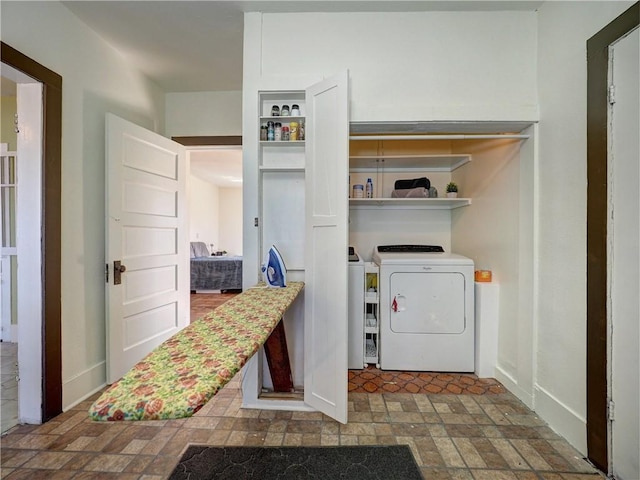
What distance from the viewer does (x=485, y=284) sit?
241cm

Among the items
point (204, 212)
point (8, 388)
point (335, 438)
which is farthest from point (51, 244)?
point (204, 212)

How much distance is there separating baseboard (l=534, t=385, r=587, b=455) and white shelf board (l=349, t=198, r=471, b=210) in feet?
5.19

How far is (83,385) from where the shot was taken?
83.0 inches

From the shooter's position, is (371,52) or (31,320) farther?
(371,52)

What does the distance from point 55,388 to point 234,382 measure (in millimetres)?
1124

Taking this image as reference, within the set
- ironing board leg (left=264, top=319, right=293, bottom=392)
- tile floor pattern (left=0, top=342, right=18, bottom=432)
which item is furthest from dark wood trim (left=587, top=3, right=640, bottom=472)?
tile floor pattern (left=0, top=342, right=18, bottom=432)

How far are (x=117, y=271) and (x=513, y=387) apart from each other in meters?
3.04

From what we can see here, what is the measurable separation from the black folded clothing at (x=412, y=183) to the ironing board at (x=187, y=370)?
6.90 feet

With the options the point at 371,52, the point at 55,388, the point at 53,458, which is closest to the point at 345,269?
the point at 371,52

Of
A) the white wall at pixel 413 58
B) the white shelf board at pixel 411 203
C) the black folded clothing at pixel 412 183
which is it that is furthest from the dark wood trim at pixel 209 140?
the black folded clothing at pixel 412 183

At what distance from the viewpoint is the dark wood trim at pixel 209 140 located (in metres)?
3.03

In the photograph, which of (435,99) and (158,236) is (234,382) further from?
(435,99)

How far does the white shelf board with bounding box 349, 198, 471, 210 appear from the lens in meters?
2.73

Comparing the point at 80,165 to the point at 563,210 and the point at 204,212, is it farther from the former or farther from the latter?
the point at 204,212
